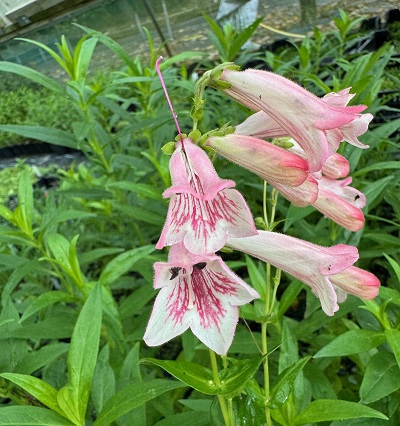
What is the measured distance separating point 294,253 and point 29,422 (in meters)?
0.51

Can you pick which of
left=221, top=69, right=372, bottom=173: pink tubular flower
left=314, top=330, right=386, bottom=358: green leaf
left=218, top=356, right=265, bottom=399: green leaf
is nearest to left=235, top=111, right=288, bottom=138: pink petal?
left=221, top=69, right=372, bottom=173: pink tubular flower

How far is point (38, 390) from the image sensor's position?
0.79 meters

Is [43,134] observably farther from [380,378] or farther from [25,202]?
[380,378]

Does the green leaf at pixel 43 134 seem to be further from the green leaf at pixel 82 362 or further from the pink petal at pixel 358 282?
the pink petal at pixel 358 282

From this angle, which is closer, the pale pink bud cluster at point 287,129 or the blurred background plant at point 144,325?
the pale pink bud cluster at point 287,129

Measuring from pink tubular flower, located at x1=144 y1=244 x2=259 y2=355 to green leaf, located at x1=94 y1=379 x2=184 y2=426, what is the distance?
0.15 m

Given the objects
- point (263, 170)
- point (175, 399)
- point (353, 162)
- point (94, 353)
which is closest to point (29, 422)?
point (94, 353)

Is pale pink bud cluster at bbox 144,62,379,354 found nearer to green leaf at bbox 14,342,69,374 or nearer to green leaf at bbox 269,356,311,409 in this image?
green leaf at bbox 269,356,311,409

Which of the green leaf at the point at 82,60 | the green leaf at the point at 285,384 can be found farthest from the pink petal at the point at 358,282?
the green leaf at the point at 82,60

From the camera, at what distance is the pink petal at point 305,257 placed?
0.71 meters

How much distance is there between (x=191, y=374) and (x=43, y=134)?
1104mm

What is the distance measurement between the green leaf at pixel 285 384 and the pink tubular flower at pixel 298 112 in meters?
0.34

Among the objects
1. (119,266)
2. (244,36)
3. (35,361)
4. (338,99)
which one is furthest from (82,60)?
(338,99)

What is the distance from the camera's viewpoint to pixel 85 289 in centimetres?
113
